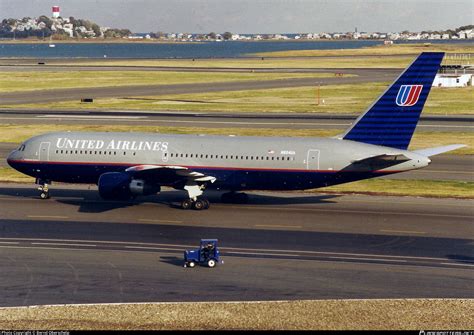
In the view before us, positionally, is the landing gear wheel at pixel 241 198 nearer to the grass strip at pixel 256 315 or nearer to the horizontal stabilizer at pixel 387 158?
the horizontal stabilizer at pixel 387 158

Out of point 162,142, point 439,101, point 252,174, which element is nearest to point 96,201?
point 162,142

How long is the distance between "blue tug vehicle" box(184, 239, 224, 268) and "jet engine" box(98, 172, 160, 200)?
1386 centimetres

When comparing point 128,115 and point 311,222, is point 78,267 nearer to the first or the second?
point 311,222

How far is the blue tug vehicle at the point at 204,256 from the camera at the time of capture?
38781mm

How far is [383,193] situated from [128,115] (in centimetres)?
5471

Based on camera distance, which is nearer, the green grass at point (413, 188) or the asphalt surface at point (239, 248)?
the asphalt surface at point (239, 248)

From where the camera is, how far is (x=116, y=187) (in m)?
51.8

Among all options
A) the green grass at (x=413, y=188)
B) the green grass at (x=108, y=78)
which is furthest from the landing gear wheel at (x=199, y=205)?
the green grass at (x=108, y=78)

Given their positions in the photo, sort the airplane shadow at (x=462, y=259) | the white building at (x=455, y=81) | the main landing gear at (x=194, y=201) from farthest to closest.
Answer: the white building at (x=455, y=81) → the main landing gear at (x=194, y=201) → the airplane shadow at (x=462, y=259)

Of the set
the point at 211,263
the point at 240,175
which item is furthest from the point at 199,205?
the point at 211,263

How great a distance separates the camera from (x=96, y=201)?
56.0 meters

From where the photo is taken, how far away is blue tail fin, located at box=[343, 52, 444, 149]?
51.9 metres

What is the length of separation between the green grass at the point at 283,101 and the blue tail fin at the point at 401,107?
2336 inches

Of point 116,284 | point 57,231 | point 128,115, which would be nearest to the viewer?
point 116,284
